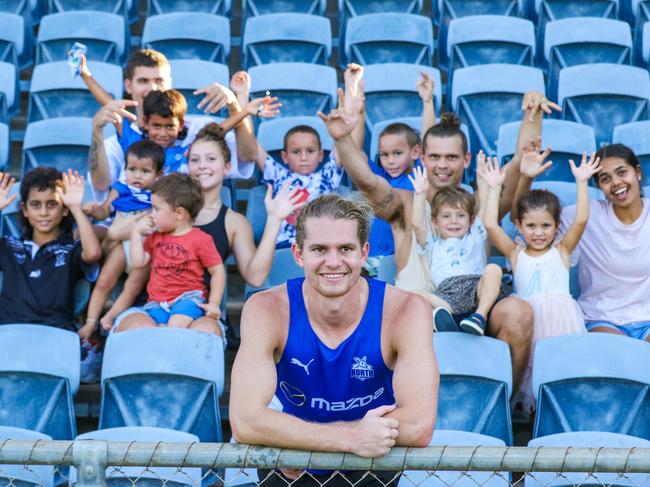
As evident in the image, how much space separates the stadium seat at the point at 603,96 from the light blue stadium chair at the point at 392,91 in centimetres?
78

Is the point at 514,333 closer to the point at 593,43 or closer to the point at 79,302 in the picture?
the point at 79,302

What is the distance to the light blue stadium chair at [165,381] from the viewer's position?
Result: 4422mm

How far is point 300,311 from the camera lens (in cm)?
296

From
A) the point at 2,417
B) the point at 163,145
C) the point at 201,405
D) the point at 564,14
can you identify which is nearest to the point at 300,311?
the point at 201,405

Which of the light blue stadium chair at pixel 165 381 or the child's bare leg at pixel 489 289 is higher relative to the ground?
the child's bare leg at pixel 489 289

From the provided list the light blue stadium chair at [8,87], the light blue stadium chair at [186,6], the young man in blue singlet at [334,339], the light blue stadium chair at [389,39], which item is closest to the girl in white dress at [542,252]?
the young man in blue singlet at [334,339]

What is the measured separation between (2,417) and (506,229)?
2472mm

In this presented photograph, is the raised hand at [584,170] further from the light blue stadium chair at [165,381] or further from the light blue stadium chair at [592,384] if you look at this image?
the light blue stadium chair at [165,381]

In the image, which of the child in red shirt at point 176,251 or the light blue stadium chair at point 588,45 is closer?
the child in red shirt at point 176,251

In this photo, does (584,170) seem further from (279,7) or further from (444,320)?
(279,7)

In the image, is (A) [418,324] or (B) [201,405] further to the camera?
(B) [201,405]

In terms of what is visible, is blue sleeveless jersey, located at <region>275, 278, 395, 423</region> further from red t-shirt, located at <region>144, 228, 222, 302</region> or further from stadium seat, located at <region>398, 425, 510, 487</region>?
red t-shirt, located at <region>144, 228, 222, 302</region>

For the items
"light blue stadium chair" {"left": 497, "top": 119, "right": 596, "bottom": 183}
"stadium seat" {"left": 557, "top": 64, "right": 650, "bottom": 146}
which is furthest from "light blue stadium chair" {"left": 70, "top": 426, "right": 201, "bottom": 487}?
"stadium seat" {"left": 557, "top": 64, "right": 650, "bottom": 146}

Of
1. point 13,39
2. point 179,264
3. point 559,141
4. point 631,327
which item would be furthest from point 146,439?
point 13,39
